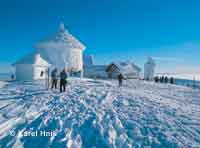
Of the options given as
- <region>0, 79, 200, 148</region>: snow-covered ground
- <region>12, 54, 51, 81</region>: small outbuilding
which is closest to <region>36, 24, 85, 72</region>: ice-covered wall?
<region>12, 54, 51, 81</region>: small outbuilding

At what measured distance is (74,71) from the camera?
3606cm

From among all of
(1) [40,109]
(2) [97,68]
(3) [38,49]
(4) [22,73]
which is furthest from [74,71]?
(1) [40,109]

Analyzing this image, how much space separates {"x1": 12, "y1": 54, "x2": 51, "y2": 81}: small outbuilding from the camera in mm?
27172

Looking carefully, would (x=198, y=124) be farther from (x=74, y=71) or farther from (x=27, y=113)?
(x=74, y=71)

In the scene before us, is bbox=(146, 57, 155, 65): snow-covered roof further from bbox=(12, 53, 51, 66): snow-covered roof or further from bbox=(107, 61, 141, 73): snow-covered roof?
bbox=(12, 53, 51, 66): snow-covered roof

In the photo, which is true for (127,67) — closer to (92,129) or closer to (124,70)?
(124,70)

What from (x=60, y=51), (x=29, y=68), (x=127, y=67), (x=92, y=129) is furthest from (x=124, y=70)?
(x=92, y=129)

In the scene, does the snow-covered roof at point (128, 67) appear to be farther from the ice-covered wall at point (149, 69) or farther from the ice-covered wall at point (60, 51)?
the ice-covered wall at point (60, 51)

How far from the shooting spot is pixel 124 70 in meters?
50.2

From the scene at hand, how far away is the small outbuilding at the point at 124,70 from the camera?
47094 mm

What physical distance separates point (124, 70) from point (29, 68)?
29.3m

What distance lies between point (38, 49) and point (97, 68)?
20.7 m

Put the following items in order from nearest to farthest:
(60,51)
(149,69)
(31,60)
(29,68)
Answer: (29,68)
(31,60)
(60,51)
(149,69)

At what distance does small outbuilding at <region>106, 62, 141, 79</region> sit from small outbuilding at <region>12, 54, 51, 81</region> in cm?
2246
